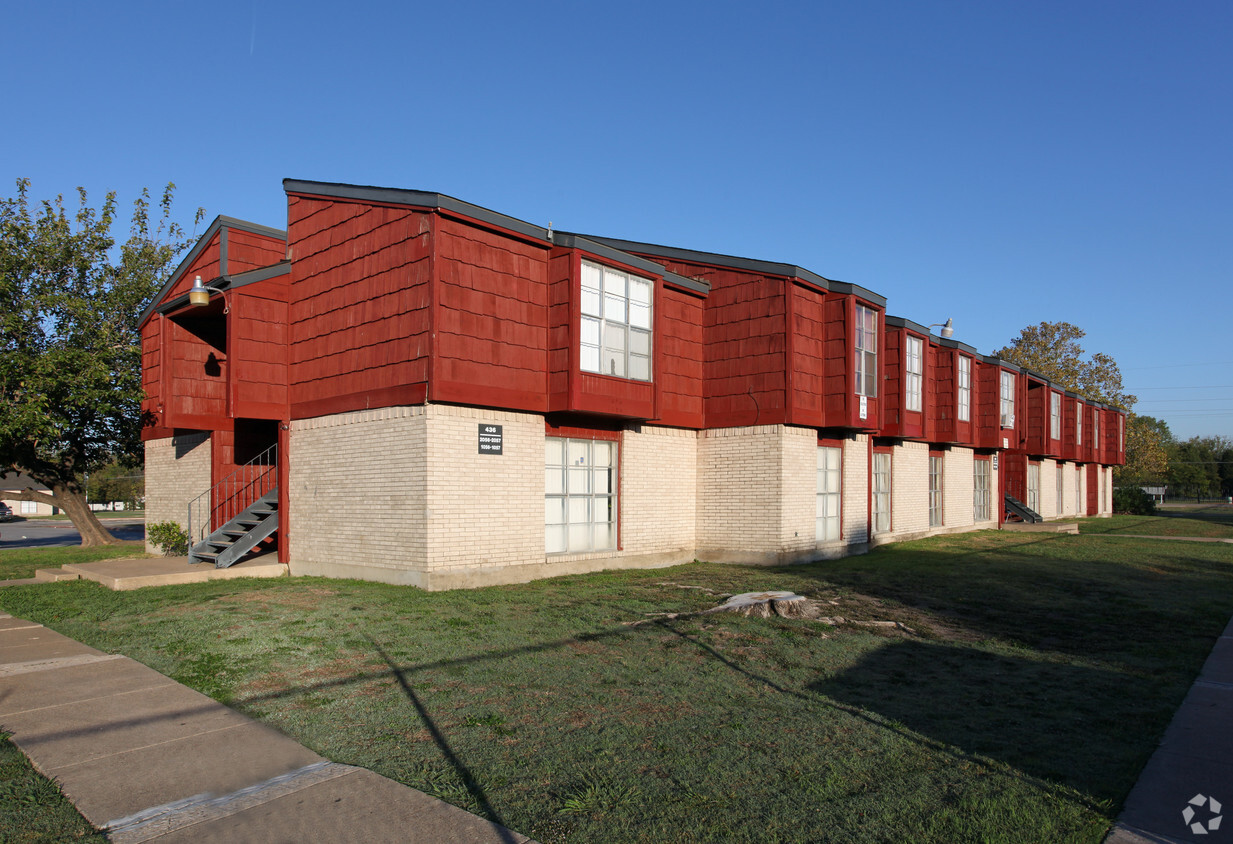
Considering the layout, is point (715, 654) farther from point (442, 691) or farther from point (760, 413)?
point (760, 413)

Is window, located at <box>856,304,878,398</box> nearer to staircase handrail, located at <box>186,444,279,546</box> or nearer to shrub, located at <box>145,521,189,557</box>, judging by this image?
staircase handrail, located at <box>186,444,279,546</box>

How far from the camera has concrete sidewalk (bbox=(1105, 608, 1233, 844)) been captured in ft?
14.0

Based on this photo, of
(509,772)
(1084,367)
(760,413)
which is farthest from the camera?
(1084,367)

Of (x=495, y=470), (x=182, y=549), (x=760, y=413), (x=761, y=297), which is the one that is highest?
(x=761, y=297)

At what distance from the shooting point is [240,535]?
1656 cm

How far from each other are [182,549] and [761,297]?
549 inches

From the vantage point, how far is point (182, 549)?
18344 millimetres

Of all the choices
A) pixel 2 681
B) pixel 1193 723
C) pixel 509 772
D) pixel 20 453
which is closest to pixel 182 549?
pixel 20 453

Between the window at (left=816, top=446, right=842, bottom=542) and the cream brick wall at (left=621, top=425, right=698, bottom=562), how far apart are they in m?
2.92

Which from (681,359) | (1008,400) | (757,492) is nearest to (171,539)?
(681,359)

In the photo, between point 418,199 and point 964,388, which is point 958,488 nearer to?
point 964,388

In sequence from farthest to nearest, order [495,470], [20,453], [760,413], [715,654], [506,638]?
1. [20,453]
2. [760,413]
3. [495,470]
4. [506,638]
5. [715,654]

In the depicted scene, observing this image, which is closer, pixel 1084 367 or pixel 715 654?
pixel 715 654

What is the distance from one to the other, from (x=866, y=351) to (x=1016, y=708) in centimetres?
1325
